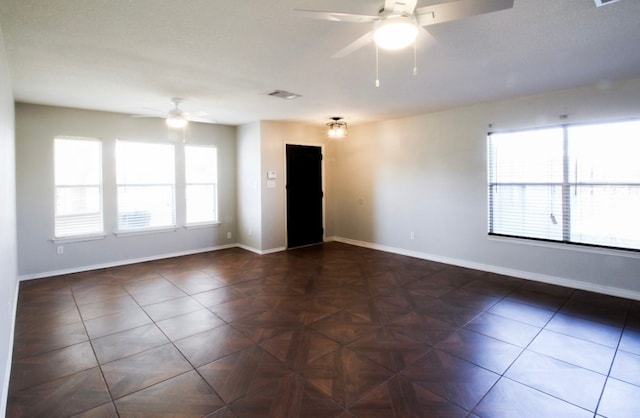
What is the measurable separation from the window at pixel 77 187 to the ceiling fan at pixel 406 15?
487 cm

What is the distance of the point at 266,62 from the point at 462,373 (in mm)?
3108

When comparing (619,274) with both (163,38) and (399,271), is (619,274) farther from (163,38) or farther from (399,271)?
(163,38)

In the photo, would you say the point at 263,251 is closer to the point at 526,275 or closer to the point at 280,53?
the point at 280,53

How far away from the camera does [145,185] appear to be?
5.61m

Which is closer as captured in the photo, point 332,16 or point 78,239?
point 332,16

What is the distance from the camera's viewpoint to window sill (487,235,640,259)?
372cm

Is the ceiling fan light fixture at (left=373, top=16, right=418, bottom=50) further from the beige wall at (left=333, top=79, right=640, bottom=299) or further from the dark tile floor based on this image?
the beige wall at (left=333, top=79, right=640, bottom=299)

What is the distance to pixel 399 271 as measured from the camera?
4.85 m

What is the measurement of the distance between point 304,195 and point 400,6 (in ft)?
16.7

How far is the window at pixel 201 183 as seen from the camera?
6.13 metres

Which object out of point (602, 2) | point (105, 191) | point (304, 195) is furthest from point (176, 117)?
point (602, 2)

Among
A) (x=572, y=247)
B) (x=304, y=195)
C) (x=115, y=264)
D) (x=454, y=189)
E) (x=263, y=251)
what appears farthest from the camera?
(x=304, y=195)

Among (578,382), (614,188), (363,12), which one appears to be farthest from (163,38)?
(614,188)

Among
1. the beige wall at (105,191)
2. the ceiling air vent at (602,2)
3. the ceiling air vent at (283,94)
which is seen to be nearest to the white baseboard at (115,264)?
the beige wall at (105,191)
